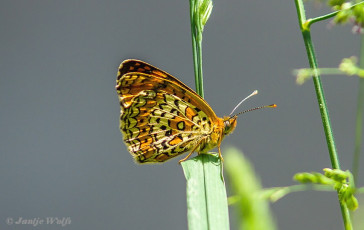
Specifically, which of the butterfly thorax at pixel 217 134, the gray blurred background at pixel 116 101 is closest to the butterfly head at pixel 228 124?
the butterfly thorax at pixel 217 134

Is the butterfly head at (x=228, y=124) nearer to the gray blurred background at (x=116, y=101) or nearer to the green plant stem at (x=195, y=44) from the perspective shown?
the green plant stem at (x=195, y=44)

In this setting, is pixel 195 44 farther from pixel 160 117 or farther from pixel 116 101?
pixel 116 101

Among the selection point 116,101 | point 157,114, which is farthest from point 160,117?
point 116,101

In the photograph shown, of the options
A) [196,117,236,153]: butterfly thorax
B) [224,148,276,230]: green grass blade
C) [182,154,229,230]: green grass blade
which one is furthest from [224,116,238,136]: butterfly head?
[224,148,276,230]: green grass blade

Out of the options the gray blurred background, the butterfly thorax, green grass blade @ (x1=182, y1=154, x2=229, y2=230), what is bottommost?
green grass blade @ (x1=182, y1=154, x2=229, y2=230)

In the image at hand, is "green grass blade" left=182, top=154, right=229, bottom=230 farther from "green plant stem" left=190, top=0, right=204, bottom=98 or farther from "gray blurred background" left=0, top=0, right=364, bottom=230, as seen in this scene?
"gray blurred background" left=0, top=0, right=364, bottom=230

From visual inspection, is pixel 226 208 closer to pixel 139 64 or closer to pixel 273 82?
pixel 139 64
